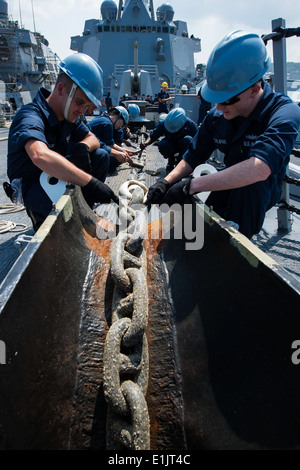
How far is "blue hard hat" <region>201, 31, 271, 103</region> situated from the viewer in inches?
71.1

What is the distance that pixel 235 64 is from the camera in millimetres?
1808

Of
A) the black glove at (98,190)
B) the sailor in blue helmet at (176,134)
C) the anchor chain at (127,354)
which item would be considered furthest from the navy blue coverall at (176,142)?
the anchor chain at (127,354)

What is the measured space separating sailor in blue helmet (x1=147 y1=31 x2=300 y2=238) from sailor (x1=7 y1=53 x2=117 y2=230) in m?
0.50

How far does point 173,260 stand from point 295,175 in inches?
171

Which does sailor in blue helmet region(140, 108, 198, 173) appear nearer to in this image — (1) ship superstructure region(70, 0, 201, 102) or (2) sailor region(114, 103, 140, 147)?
(2) sailor region(114, 103, 140, 147)

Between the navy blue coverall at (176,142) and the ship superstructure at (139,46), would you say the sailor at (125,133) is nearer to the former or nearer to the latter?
the navy blue coverall at (176,142)

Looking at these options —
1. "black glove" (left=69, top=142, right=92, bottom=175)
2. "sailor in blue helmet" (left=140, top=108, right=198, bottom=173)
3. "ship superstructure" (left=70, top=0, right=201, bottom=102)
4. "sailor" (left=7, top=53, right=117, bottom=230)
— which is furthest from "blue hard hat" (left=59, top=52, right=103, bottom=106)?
"ship superstructure" (left=70, top=0, right=201, bottom=102)

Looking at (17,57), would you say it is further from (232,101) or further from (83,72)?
(232,101)

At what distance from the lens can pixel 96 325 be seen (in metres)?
1.37

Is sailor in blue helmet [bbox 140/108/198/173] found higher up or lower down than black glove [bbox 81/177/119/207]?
higher up

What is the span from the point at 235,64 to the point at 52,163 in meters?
1.23

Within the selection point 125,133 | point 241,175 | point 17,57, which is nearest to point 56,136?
point 241,175

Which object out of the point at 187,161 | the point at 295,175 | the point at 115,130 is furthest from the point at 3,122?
the point at 187,161

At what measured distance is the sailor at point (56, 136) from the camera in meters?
1.85
